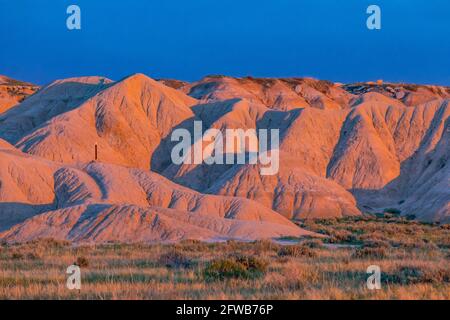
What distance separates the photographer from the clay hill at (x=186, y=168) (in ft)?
122

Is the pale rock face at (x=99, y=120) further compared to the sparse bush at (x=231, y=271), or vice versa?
the pale rock face at (x=99, y=120)

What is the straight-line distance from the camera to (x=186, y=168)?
237 feet

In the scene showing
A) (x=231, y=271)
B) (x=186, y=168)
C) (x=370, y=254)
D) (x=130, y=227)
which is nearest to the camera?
(x=231, y=271)

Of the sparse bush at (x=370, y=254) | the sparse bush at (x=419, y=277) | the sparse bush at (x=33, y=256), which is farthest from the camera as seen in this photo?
the sparse bush at (x=33, y=256)

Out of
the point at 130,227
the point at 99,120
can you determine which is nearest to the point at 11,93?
the point at 99,120

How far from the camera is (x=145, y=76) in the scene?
87.6 metres

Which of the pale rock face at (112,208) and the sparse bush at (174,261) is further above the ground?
the sparse bush at (174,261)

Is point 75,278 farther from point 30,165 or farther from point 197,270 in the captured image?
point 30,165

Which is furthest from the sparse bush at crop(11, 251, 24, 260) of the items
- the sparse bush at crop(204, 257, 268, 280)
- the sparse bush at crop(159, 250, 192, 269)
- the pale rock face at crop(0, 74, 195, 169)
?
the pale rock face at crop(0, 74, 195, 169)

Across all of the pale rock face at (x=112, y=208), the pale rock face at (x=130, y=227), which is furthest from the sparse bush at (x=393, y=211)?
the pale rock face at (x=130, y=227)

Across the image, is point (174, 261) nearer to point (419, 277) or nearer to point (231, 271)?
point (231, 271)

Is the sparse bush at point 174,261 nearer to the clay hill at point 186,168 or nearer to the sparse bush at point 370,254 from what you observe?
the sparse bush at point 370,254

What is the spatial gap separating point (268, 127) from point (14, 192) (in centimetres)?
4391

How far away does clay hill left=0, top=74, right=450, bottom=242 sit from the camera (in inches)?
1462
